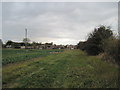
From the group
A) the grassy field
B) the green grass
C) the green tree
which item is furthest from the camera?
the green tree

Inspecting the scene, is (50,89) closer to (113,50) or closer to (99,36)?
(113,50)

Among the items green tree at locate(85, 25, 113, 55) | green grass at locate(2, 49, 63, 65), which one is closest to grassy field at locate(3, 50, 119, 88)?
green grass at locate(2, 49, 63, 65)

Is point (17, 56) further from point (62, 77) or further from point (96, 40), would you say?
point (62, 77)

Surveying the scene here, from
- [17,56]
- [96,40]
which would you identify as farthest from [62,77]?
[17,56]

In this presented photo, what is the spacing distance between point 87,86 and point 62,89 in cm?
114

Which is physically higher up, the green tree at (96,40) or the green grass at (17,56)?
the green tree at (96,40)

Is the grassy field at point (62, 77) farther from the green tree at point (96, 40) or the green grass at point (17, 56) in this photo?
the green tree at point (96, 40)

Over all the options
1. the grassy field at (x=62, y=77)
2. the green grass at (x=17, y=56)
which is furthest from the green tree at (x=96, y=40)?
the grassy field at (x=62, y=77)

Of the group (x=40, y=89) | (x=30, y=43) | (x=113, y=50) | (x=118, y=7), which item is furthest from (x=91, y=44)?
(x=30, y=43)

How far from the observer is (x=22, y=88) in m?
4.77

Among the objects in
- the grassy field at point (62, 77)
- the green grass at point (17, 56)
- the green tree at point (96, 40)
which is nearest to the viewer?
the grassy field at point (62, 77)

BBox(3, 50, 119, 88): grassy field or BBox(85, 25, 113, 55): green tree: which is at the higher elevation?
BBox(85, 25, 113, 55): green tree

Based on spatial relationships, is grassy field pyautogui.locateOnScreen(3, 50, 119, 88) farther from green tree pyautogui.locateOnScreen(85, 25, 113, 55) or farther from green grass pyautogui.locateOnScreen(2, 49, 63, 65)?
green tree pyautogui.locateOnScreen(85, 25, 113, 55)

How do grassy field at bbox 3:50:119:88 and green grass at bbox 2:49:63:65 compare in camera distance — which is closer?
grassy field at bbox 3:50:119:88
